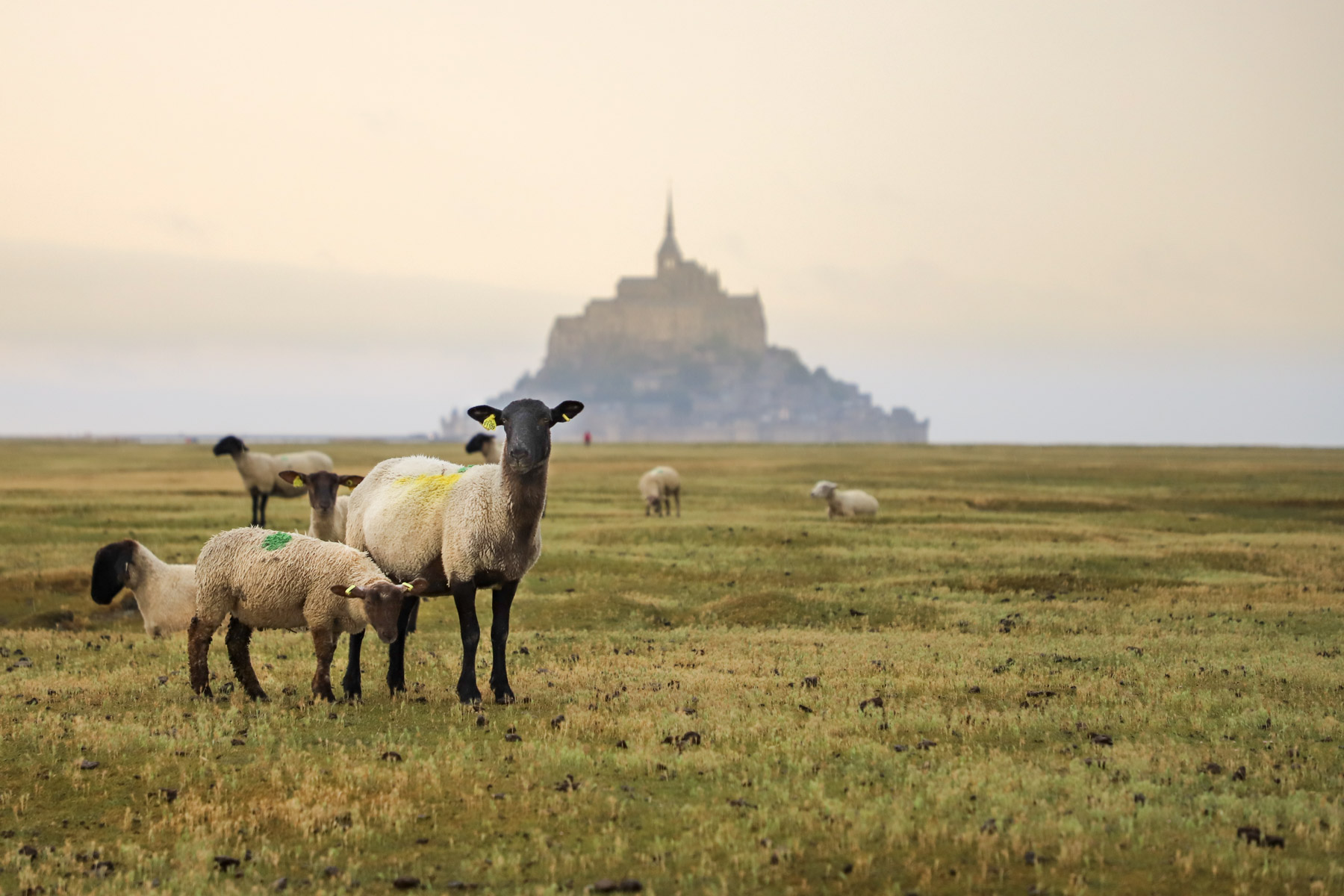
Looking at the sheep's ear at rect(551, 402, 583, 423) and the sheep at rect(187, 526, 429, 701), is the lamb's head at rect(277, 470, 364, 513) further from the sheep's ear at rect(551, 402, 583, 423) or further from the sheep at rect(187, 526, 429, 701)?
the sheep's ear at rect(551, 402, 583, 423)

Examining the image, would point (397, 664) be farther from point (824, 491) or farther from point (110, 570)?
point (824, 491)

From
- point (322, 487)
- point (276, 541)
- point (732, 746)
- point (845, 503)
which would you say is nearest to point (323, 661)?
point (276, 541)

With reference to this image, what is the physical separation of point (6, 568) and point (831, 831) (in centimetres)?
2736

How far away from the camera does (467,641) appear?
14.2 metres

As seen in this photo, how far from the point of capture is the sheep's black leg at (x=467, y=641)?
14.2m

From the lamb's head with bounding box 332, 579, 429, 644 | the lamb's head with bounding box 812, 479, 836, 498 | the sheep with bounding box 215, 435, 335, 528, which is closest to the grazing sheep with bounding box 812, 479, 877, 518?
the lamb's head with bounding box 812, 479, 836, 498

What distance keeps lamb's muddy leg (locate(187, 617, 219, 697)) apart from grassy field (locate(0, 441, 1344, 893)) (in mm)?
504

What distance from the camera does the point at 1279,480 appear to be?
2931 inches

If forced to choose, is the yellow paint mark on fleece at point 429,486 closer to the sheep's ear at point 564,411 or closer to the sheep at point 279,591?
the sheep at point 279,591

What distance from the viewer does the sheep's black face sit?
65.6ft

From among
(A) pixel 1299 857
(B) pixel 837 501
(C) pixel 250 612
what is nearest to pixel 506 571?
(C) pixel 250 612

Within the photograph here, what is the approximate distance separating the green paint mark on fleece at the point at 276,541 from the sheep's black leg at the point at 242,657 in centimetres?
111

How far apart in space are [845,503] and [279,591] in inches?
1368

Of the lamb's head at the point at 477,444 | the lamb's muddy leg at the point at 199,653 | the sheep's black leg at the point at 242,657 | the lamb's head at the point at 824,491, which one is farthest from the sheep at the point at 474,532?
the lamb's head at the point at 824,491
